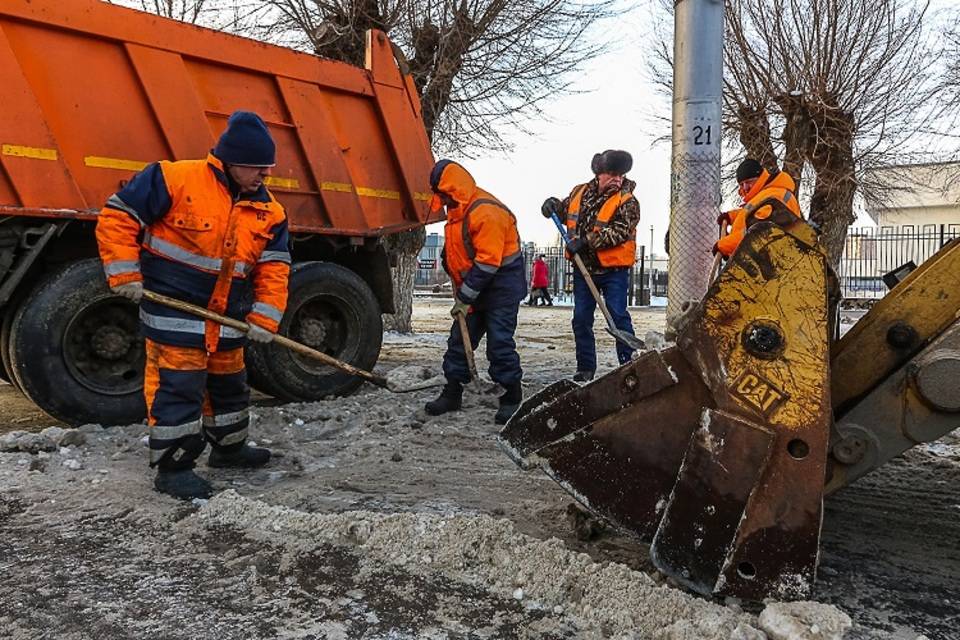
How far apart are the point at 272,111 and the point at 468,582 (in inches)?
156

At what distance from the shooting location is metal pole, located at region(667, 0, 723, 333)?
4.24 metres

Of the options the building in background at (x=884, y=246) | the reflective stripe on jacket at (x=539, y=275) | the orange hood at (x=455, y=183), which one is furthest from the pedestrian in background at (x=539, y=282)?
the orange hood at (x=455, y=183)

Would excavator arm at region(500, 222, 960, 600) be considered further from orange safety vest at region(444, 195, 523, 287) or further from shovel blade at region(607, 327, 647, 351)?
shovel blade at region(607, 327, 647, 351)

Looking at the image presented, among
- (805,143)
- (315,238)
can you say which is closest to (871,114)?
(805,143)

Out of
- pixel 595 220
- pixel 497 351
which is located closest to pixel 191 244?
pixel 497 351

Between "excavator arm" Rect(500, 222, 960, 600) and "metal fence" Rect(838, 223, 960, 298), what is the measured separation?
73.8 ft

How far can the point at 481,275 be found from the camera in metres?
4.53

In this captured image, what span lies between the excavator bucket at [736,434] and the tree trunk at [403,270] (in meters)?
6.59

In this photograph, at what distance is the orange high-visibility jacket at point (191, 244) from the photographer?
312 cm

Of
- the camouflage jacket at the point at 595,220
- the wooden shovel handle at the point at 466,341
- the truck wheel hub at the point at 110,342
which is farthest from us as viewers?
the camouflage jacket at the point at 595,220

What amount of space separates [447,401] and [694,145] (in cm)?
216

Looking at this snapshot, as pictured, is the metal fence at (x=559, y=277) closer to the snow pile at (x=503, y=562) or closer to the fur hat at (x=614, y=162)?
the fur hat at (x=614, y=162)

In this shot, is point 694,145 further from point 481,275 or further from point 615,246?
point 481,275

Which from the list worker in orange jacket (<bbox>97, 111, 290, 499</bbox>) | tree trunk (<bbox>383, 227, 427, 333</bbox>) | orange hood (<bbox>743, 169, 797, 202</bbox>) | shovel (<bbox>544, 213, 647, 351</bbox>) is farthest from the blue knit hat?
tree trunk (<bbox>383, 227, 427, 333</bbox>)
